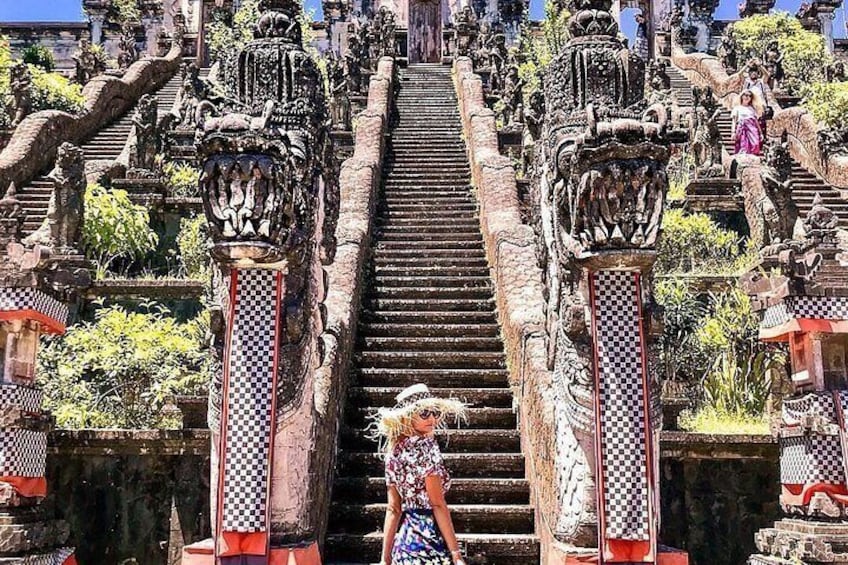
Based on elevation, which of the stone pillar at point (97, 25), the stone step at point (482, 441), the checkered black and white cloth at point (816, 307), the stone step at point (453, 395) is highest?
the stone pillar at point (97, 25)

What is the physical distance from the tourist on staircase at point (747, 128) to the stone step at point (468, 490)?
Answer: 925 cm

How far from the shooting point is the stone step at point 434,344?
28.4ft

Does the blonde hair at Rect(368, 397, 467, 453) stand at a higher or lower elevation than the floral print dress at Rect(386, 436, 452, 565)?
higher

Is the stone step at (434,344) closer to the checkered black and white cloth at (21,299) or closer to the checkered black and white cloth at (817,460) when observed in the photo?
the checkered black and white cloth at (817,460)

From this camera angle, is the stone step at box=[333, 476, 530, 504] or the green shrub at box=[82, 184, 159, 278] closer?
the stone step at box=[333, 476, 530, 504]

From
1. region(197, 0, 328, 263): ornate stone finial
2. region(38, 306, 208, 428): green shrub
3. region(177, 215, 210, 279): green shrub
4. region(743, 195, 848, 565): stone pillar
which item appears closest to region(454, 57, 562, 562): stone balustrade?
region(743, 195, 848, 565): stone pillar

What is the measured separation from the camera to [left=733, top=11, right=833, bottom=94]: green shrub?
24.9m

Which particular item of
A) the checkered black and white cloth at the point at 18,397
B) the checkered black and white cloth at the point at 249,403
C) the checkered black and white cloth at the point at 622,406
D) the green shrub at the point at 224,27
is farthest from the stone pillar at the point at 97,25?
the checkered black and white cloth at the point at 622,406

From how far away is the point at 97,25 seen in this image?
122ft

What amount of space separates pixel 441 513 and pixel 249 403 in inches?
63.2

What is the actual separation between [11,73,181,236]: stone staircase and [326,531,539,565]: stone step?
4887 mm

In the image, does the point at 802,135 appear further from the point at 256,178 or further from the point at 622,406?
the point at 256,178

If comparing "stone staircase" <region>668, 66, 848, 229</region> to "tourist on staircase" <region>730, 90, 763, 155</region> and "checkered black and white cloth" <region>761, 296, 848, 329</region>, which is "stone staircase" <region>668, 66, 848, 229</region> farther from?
"checkered black and white cloth" <region>761, 296, 848, 329</region>

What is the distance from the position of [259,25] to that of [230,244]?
194 cm
